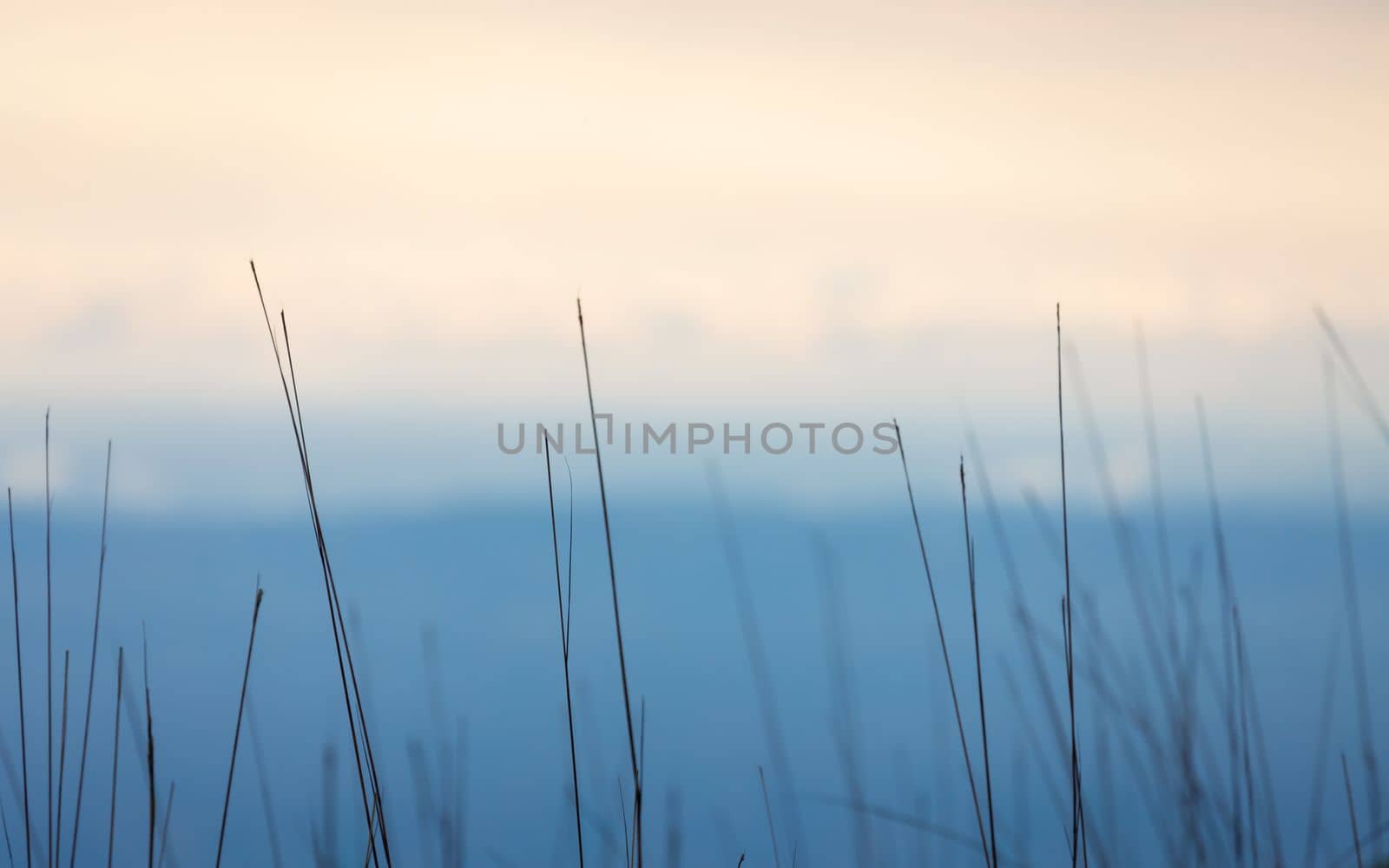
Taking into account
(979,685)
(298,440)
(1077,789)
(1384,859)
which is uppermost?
(298,440)

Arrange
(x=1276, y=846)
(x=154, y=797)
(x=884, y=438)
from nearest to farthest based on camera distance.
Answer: (x=154, y=797) → (x=1276, y=846) → (x=884, y=438)

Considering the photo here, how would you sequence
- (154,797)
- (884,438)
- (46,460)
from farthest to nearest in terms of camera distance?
(884,438) < (46,460) < (154,797)

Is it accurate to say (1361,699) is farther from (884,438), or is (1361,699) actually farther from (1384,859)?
(884,438)

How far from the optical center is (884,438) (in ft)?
7.02

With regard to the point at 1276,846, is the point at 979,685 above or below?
above

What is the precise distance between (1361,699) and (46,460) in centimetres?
182

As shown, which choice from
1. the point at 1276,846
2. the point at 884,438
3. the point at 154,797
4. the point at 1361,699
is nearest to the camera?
the point at 154,797

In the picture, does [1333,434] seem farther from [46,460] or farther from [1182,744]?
[46,460]

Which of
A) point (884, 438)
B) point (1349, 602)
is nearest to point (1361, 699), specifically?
point (1349, 602)

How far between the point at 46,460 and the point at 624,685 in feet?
2.99

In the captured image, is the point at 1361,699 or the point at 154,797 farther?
the point at 1361,699

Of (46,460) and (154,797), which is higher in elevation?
(46,460)

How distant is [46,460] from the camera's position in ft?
5.13

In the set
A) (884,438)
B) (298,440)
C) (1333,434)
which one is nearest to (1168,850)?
(1333,434)
